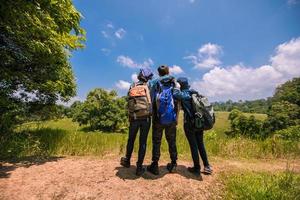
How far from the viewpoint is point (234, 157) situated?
841cm

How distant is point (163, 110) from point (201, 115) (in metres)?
0.77

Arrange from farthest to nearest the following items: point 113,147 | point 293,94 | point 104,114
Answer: point 104,114
point 293,94
point 113,147

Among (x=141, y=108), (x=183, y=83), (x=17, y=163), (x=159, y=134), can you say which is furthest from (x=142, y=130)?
(x=17, y=163)

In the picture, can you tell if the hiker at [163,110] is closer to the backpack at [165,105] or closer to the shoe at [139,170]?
the backpack at [165,105]

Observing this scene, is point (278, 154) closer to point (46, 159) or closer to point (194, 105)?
point (194, 105)

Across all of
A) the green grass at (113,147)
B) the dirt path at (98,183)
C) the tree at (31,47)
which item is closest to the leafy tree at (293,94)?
the green grass at (113,147)

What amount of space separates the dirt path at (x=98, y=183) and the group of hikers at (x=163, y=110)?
40 centimetres

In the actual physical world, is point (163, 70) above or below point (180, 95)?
above

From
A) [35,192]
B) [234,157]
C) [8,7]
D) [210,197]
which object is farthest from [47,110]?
[210,197]

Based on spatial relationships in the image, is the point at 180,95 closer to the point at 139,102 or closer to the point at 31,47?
the point at 139,102

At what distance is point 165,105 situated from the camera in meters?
5.18

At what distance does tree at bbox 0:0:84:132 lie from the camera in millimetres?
6199

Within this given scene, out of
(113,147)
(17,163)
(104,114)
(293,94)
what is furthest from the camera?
(104,114)

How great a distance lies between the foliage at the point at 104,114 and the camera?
54.3 metres
